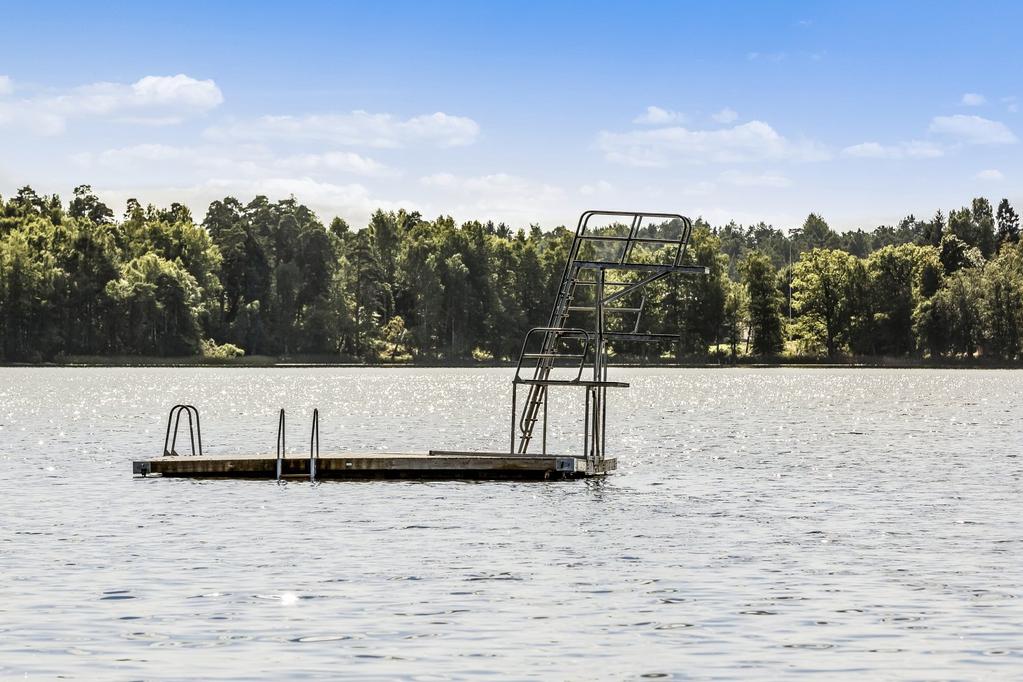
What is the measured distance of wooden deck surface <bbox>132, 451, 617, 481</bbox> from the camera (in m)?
40.9

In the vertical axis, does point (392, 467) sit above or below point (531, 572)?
above

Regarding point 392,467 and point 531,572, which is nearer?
point 531,572

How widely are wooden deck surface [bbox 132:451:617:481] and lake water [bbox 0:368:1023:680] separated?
52 centimetres

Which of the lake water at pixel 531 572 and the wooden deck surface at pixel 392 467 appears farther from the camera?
the wooden deck surface at pixel 392 467

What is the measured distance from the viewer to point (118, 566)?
25422mm

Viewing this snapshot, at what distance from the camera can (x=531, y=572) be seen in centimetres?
2525

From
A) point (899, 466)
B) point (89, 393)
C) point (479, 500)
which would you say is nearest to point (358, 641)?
point (479, 500)

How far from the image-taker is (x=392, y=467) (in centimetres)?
4150

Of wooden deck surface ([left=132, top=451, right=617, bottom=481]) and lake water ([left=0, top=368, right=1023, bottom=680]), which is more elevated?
wooden deck surface ([left=132, top=451, right=617, bottom=481])

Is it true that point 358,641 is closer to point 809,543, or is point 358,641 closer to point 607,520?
point 809,543

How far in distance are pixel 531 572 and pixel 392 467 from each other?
54.6 feet

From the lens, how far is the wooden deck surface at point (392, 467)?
40938 mm

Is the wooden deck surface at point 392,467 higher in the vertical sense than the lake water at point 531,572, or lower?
higher

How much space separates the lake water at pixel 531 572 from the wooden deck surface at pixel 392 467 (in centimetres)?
52
